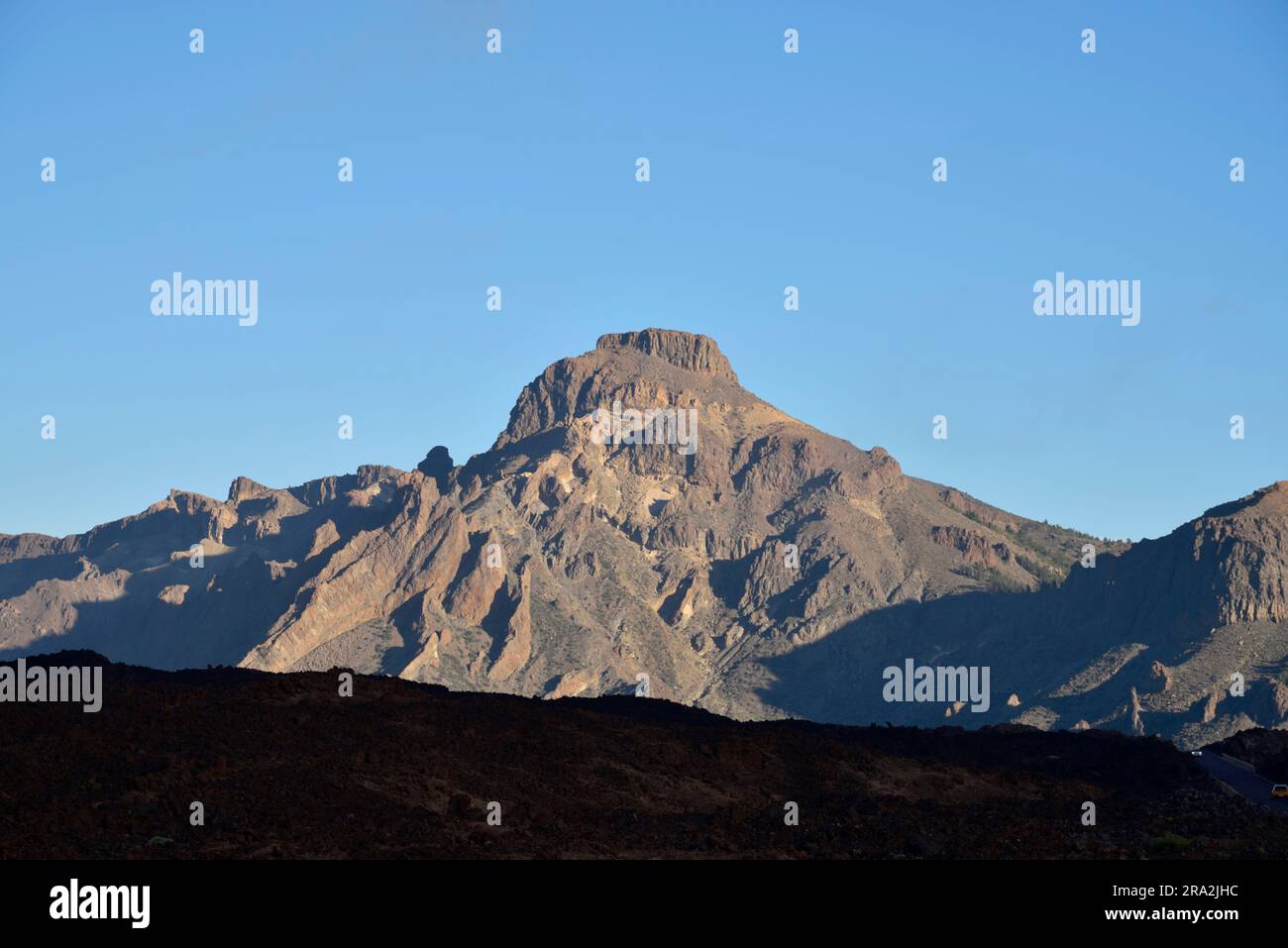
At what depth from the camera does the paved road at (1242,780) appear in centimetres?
8186

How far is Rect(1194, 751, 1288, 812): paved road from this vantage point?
8186 cm

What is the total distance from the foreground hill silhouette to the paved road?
8.04 feet

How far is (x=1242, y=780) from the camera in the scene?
91.8 meters

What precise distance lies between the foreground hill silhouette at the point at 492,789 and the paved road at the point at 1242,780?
245 cm

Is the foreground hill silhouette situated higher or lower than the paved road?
higher

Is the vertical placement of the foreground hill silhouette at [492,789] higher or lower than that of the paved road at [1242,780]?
higher

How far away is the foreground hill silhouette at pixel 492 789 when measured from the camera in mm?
55500

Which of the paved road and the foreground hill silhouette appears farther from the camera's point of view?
the paved road

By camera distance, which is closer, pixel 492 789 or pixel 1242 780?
pixel 492 789

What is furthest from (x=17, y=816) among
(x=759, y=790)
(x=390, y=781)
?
(x=759, y=790)

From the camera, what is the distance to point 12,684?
2921 inches

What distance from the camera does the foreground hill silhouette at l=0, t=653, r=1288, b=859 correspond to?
182ft

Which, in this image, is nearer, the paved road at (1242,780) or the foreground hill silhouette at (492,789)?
the foreground hill silhouette at (492,789)

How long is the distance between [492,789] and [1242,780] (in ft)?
148
